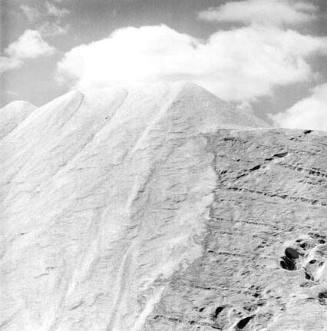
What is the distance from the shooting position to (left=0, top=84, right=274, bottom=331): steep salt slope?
22.2 meters

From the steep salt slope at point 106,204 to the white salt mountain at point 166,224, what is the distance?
5cm

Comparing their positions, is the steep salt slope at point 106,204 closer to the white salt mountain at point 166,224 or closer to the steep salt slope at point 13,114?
the white salt mountain at point 166,224

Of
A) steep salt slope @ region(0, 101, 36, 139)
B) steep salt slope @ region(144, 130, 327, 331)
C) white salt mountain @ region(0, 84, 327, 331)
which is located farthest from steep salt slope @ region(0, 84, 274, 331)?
steep salt slope @ region(0, 101, 36, 139)

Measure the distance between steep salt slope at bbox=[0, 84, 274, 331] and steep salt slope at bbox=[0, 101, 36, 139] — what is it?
130 inches

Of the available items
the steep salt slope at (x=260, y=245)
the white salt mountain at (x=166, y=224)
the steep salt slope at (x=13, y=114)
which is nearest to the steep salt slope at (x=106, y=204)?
the white salt mountain at (x=166, y=224)

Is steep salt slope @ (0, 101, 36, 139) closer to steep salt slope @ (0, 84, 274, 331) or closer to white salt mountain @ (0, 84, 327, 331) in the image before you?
steep salt slope @ (0, 84, 274, 331)

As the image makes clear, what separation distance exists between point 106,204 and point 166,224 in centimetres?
278

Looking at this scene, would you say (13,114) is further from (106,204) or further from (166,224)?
(166,224)

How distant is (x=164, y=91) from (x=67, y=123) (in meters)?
5.05

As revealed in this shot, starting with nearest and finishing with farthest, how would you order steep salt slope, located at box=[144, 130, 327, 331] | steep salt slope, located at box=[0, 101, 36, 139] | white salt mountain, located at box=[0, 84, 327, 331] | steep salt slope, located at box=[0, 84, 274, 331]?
steep salt slope, located at box=[144, 130, 327, 331] → white salt mountain, located at box=[0, 84, 327, 331] → steep salt slope, located at box=[0, 84, 274, 331] → steep salt slope, located at box=[0, 101, 36, 139]

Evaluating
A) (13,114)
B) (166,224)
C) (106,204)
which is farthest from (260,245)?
(13,114)

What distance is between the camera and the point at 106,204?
25625 millimetres

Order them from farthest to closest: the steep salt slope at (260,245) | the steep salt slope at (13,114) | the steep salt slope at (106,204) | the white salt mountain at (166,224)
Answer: the steep salt slope at (13,114)
the steep salt slope at (106,204)
the white salt mountain at (166,224)
the steep salt slope at (260,245)

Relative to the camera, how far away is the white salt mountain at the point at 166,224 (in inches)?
847
